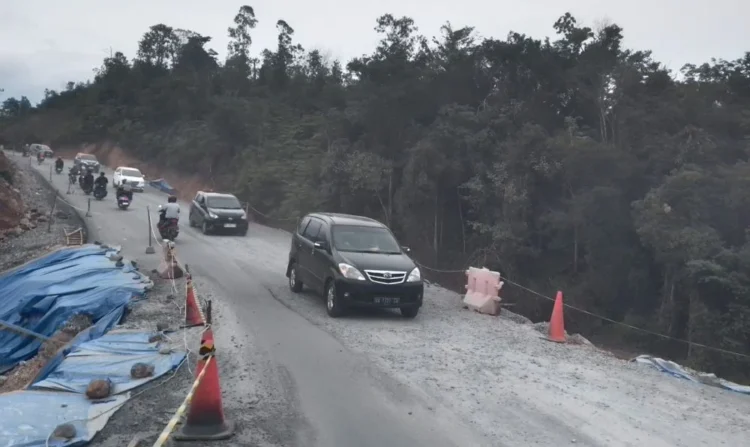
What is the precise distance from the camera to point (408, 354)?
34.3 feet

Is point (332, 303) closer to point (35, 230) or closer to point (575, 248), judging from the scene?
point (575, 248)

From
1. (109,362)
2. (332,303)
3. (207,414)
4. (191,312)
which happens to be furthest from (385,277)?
(207,414)

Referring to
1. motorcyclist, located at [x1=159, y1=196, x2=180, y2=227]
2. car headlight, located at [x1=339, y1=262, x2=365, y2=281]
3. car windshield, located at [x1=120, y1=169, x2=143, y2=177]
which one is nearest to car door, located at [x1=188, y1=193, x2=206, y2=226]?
motorcyclist, located at [x1=159, y1=196, x2=180, y2=227]

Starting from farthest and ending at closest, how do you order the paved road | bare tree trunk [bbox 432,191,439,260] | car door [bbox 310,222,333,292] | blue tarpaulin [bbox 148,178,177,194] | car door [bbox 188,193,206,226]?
blue tarpaulin [bbox 148,178,177,194] < bare tree trunk [bbox 432,191,439,260] < car door [bbox 188,193,206,226] < car door [bbox 310,222,333,292] < the paved road

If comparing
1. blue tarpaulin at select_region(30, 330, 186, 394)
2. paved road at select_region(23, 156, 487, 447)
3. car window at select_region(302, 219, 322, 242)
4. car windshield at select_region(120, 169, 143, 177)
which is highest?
car window at select_region(302, 219, 322, 242)

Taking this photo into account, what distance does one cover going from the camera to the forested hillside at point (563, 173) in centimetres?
2097

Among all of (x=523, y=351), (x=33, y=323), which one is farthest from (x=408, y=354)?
(x=33, y=323)

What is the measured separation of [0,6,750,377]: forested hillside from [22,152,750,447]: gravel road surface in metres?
9.69

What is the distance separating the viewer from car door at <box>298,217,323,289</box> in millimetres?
14516

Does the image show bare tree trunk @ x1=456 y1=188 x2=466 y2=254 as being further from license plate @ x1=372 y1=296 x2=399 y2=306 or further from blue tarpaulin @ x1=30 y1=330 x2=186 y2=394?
blue tarpaulin @ x1=30 y1=330 x2=186 y2=394

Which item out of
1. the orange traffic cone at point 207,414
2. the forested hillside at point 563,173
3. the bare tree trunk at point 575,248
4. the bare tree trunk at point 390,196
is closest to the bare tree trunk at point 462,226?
the forested hillside at point 563,173

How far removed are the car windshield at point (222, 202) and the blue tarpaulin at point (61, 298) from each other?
39.6ft

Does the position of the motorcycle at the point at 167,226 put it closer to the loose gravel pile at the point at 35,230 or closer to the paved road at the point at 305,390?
the loose gravel pile at the point at 35,230

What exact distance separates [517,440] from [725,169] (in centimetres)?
1787
